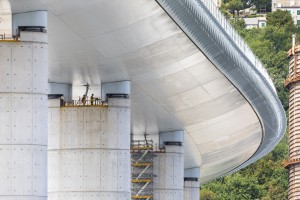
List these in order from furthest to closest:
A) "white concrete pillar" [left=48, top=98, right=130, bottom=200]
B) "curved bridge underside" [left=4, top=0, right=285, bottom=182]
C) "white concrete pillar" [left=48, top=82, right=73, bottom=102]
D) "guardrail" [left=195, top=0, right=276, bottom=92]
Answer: "white concrete pillar" [left=48, top=82, right=73, bottom=102]
"white concrete pillar" [left=48, top=98, right=130, bottom=200]
"guardrail" [left=195, top=0, right=276, bottom=92]
"curved bridge underside" [left=4, top=0, right=285, bottom=182]

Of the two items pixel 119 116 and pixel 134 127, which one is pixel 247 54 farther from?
pixel 134 127

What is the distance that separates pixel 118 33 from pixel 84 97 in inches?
480

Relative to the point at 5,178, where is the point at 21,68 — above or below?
above

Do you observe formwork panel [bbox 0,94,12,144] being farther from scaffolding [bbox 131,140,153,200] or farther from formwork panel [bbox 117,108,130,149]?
scaffolding [bbox 131,140,153,200]

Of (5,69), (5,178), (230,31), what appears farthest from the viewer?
(230,31)

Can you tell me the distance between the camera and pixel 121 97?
81500mm

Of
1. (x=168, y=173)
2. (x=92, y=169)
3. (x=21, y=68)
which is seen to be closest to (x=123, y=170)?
(x=92, y=169)

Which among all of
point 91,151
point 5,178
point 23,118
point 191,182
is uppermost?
point 191,182

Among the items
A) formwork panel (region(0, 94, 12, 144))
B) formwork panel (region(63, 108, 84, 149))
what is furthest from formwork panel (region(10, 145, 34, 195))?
formwork panel (region(63, 108, 84, 149))

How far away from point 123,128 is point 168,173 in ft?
84.4

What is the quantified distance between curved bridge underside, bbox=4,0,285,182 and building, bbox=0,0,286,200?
0.08 metres

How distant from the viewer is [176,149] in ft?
344

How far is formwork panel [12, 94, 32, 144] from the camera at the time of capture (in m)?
61.1

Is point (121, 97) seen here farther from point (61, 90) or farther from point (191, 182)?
point (191, 182)
